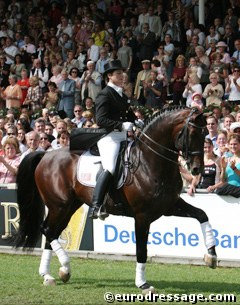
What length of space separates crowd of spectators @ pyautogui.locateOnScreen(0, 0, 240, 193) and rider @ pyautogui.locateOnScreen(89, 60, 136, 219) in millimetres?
4634

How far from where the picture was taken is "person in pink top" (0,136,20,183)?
625 inches

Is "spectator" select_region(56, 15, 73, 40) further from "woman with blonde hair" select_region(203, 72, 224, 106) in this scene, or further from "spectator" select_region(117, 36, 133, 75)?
"woman with blonde hair" select_region(203, 72, 224, 106)

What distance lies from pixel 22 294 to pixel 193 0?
54.5ft

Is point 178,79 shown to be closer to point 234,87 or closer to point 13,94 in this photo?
point 234,87

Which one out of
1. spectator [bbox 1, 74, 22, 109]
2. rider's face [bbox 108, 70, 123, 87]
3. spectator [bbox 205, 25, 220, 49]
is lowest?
spectator [bbox 1, 74, 22, 109]

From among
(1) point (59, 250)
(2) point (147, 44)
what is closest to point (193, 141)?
(1) point (59, 250)

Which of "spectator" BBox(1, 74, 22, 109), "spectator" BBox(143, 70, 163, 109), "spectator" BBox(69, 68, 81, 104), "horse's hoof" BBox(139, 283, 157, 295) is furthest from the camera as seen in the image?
"spectator" BBox(1, 74, 22, 109)

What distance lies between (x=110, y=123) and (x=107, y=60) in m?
13.1

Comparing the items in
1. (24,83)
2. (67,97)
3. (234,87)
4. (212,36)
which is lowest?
(67,97)

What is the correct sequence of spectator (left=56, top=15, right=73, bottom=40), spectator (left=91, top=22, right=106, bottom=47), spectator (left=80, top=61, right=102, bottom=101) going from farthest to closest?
1. spectator (left=56, top=15, right=73, bottom=40)
2. spectator (left=91, top=22, right=106, bottom=47)
3. spectator (left=80, top=61, right=102, bottom=101)

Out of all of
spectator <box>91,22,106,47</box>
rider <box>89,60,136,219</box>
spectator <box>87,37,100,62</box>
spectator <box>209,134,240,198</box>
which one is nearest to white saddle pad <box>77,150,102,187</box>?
rider <box>89,60,136,219</box>

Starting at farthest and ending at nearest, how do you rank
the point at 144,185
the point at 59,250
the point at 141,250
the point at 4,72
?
the point at 4,72
the point at 59,250
the point at 144,185
the point at 141,250

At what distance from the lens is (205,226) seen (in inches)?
442

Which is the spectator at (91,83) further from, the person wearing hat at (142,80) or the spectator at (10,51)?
the spectator at (10,51)
